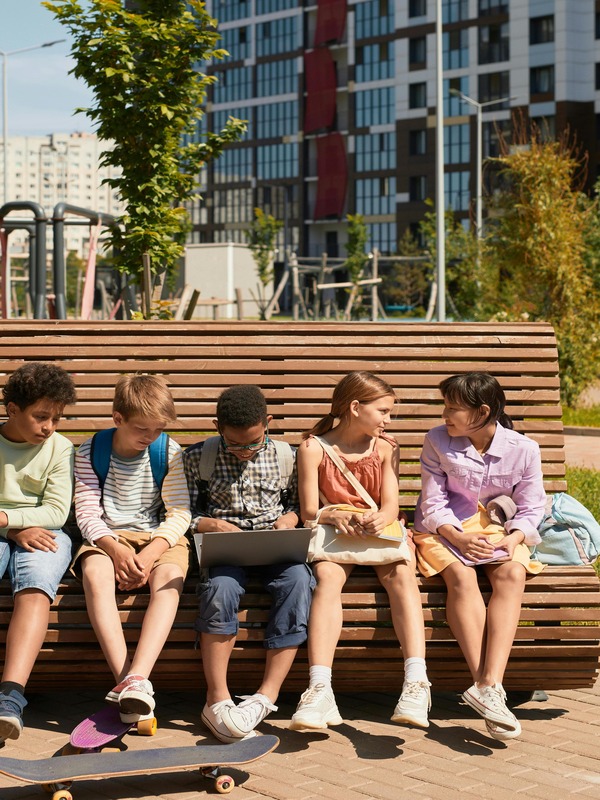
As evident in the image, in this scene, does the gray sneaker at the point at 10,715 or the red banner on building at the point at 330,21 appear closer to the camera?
the gray sneaker at the point at 10,715

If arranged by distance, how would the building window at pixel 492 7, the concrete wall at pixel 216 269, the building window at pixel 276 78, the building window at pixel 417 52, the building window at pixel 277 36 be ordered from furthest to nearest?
the building window at pixel 276 78 < the building window at pixel 277 36 < the building window at pixel 417 52 < the building window at pixel 492 7 < the concrete wall at pixel 216 269

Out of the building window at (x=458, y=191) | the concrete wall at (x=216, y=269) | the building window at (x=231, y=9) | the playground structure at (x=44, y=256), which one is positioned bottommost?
the playground structure at (x=44, y=256)

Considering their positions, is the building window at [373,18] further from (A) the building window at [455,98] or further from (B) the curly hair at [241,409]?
(B) the curly hair at [241,409]

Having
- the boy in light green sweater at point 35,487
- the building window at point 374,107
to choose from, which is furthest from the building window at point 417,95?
the boy in light green sweater at point 35,487

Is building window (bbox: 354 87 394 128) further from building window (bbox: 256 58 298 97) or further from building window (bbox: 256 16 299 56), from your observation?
building window (bbox: 256 16 299 56)

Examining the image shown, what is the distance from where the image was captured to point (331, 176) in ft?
233

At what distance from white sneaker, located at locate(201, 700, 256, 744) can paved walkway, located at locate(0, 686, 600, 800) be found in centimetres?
8

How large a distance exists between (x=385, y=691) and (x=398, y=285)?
183 feet

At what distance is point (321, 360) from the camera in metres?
5.98

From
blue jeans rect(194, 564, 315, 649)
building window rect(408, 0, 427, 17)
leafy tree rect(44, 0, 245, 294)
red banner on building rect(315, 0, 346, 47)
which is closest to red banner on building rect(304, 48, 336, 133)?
red banner on building rect(315, 0, 346, 47)

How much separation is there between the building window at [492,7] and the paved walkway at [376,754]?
5903 centimetres

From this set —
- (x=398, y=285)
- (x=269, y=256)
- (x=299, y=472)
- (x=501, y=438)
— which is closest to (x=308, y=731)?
(x=299, y=472)

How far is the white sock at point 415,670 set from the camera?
4.35 meters

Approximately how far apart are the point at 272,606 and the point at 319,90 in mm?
69711
